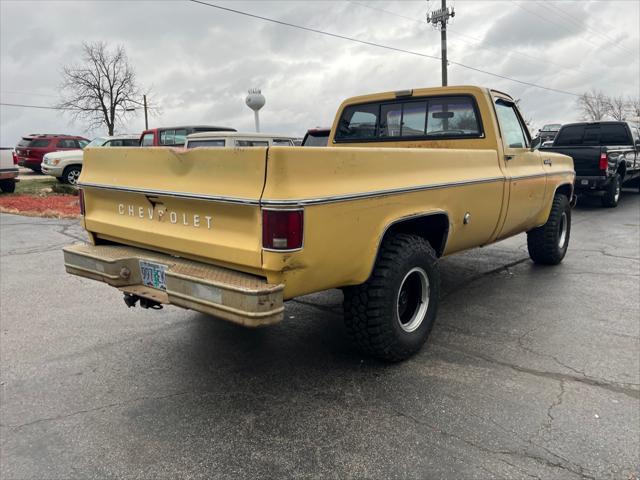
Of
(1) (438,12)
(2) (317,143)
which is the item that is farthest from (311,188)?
(1) (438,12)

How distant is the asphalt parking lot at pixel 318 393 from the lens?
2469 mm

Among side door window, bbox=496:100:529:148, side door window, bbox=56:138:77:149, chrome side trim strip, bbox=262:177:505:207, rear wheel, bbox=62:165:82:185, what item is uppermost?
side door window, bbox=56:138:77:149

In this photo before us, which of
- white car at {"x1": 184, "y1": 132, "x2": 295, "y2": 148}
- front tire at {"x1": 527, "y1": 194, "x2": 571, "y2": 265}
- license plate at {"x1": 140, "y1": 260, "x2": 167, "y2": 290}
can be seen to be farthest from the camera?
white car at {"x1": 184, "y1": 132, "x2": 295, "y2": 148}

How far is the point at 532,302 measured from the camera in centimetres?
483

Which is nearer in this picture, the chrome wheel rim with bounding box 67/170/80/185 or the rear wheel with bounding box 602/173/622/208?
the rear wheel with bounding box 602/173/622/208

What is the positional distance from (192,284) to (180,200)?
61 cm

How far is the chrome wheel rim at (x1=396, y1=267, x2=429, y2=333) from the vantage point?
3578mm

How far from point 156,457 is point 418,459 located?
4.34 ft

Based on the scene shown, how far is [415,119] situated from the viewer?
488cm

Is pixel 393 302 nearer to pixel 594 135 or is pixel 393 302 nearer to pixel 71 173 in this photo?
pixel 594 135

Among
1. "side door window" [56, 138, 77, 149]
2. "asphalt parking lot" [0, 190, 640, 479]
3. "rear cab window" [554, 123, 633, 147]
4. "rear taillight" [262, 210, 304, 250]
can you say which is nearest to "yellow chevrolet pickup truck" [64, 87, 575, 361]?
"rear taillight" [262, 210, 304, 250]

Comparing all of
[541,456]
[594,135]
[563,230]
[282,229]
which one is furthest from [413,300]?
[594,135]

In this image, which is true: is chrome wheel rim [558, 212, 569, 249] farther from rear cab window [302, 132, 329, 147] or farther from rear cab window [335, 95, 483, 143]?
rear cab window [302, 132, 329, 147]

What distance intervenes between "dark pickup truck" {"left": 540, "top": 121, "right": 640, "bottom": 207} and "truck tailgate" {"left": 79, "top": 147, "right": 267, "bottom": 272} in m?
9.19
